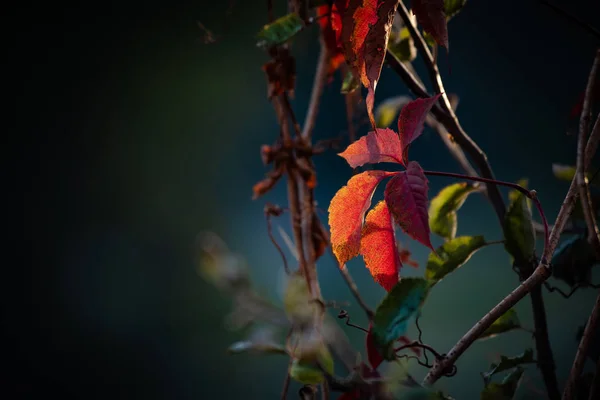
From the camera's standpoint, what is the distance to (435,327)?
0.87 m

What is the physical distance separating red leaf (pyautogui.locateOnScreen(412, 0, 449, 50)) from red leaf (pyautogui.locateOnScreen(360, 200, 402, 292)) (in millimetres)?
132

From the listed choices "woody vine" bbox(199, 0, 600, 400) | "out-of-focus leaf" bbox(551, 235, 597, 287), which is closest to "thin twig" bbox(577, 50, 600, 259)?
"woody vine" bbox(199, 0, 600, 400)

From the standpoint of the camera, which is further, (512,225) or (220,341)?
(220,341)

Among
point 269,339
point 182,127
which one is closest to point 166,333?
point 182,127

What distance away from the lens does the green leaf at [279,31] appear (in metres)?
0.44

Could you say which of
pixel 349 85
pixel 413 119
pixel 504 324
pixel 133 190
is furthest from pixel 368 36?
pixel 133 190

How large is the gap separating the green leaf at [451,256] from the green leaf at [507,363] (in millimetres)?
90

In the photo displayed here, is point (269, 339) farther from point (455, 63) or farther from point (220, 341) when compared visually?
point (220, 341)

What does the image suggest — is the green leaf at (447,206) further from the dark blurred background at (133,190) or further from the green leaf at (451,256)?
the dark blurred background at (133,190)

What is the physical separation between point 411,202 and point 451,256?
0.17 meters

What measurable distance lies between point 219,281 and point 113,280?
1.12 metres

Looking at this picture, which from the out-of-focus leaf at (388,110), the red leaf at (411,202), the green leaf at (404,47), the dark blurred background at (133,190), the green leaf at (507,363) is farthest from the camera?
the dark blurred background at (133,190)

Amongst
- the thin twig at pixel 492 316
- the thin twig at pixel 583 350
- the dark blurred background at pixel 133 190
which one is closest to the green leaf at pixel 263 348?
the thin twig at pixel 492 316

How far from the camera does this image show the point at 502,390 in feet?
1.14
